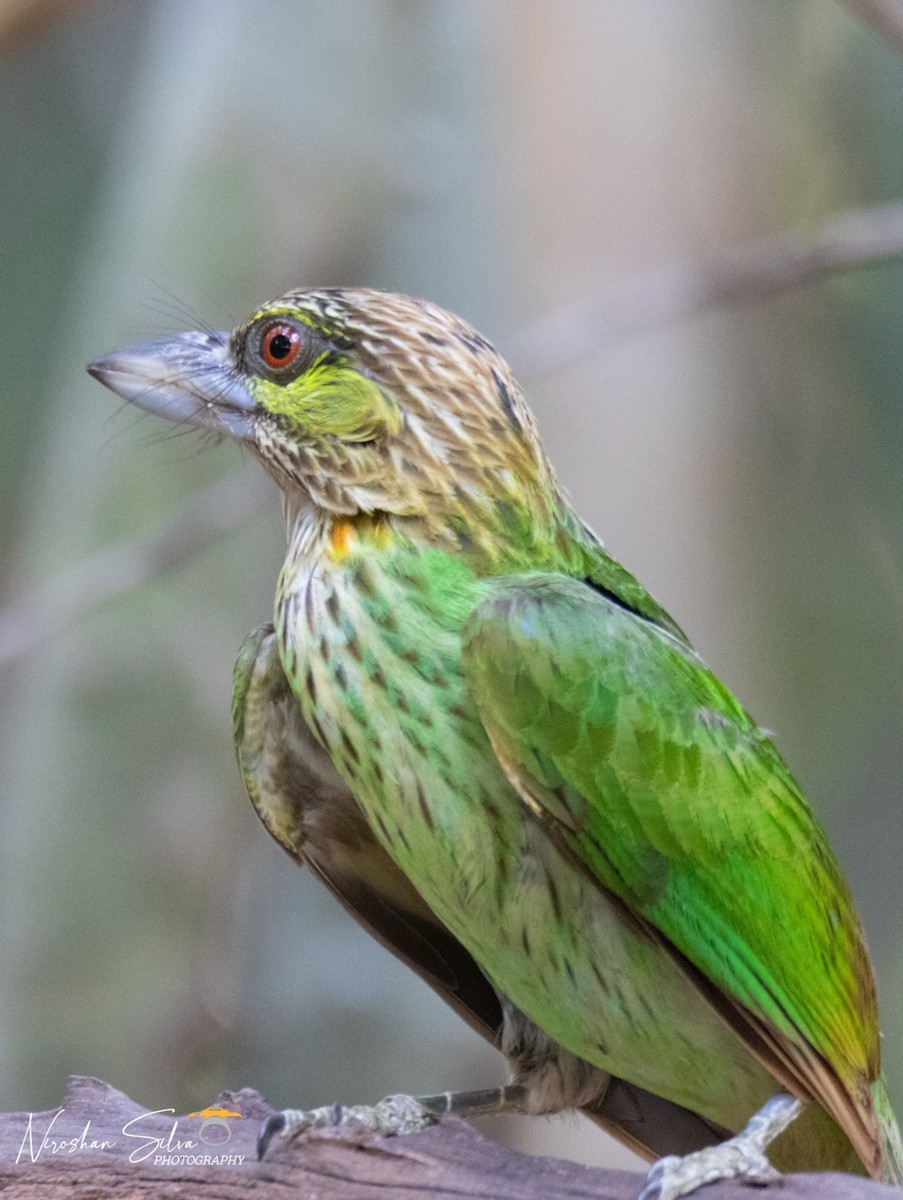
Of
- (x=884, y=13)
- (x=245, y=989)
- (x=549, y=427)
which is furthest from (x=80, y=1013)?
(x=884, y=13)

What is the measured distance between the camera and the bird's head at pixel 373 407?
280cm

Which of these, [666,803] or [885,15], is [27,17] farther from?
[666,803]

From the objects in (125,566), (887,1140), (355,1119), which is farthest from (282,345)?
(125,566)

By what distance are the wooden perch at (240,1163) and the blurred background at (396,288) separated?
2457 millimetres

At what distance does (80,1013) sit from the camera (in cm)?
603

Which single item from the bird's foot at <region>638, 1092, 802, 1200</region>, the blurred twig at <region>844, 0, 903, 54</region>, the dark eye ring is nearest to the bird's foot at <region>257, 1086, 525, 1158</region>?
the bird's foot at <region>638, 1092, 802, 1200</region>

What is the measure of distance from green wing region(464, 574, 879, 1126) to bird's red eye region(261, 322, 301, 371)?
24.1 inches

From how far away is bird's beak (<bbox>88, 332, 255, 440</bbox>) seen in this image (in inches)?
117

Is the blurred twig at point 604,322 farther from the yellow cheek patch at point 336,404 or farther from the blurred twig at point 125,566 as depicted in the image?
the yellow cheek patch at point 336,404

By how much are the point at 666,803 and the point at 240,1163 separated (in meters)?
0.96

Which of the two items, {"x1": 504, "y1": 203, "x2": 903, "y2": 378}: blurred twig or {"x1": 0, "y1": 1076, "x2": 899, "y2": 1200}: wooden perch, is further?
{"x1": 504, "y1": 203, "x2": 903, "y2": 378}: blurred twig

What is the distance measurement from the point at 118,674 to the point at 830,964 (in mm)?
3797

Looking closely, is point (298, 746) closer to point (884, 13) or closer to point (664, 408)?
point (884, 13)

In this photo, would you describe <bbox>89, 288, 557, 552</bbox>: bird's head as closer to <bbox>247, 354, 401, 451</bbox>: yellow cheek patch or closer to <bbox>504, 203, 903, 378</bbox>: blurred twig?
<bbox>247, 354, 401, 451</bbox>: yellow cheek patch
